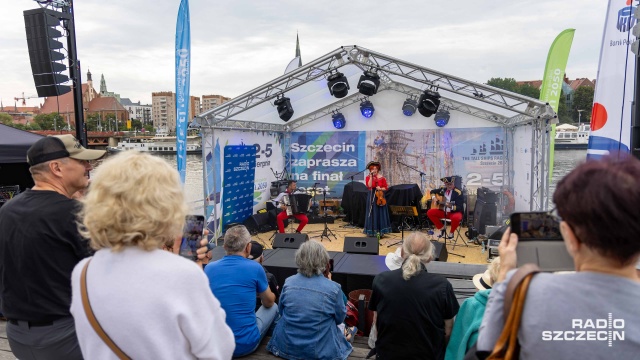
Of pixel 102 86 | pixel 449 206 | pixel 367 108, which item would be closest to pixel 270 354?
pixel 449 206

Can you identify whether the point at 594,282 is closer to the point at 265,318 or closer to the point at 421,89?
the point at 265,318

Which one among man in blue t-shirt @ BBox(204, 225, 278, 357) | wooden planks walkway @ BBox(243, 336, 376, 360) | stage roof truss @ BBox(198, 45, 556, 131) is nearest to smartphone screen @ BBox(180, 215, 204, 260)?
man in blue t-shirt @ BBox(204, 225, 278, 357)

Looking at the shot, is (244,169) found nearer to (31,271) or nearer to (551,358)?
(31,271)

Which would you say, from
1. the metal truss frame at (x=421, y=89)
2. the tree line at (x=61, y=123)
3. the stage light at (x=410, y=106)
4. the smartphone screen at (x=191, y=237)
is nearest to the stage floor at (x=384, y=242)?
the metal truss frame at (x=421, y=89)

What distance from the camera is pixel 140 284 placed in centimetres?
110

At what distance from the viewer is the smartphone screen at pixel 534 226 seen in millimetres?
1260

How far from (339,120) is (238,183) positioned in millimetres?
3761

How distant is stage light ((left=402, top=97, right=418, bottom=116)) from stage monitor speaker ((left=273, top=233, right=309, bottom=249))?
6.28 metres

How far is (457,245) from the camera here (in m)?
9.04

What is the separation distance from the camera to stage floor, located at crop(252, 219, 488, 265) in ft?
26.5

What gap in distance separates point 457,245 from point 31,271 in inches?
339

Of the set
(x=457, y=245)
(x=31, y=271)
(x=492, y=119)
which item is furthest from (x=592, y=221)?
(x=492, y=119)

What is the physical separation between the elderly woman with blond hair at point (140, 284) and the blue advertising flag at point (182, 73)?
20.6 feet

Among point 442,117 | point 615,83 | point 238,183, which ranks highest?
point 442,117
